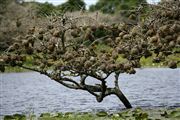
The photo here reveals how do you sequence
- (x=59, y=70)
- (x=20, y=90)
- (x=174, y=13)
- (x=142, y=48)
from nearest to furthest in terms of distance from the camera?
(x=174, y=13) < (x=142, y=48) < (x=59, y=70) < (x=20, y=90)

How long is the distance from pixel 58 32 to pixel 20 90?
18.1 metres

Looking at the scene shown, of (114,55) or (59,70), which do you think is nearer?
(114,55)

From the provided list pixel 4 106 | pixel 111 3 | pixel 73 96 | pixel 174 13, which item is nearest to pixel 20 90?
pixel 73 96

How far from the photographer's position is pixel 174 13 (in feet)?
49.0

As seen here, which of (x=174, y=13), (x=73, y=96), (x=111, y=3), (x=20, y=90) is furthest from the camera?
(x=111, y=3)

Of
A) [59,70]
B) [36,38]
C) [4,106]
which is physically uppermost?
[36,38]

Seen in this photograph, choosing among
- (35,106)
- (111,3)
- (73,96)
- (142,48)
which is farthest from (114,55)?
(111,3)

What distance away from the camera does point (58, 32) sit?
18281 millimetres

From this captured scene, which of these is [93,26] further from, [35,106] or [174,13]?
[35,106]

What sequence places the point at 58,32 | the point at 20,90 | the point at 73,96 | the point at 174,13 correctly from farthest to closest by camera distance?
the point at 20,90 < the point at 73,96 < the point at 58,32 < the point at 174,13

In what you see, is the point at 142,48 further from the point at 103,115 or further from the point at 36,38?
the point at 36,38

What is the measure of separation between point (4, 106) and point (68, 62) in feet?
26.9

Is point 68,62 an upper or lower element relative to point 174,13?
lower

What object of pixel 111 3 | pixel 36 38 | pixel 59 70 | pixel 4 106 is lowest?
pixel 4 106
